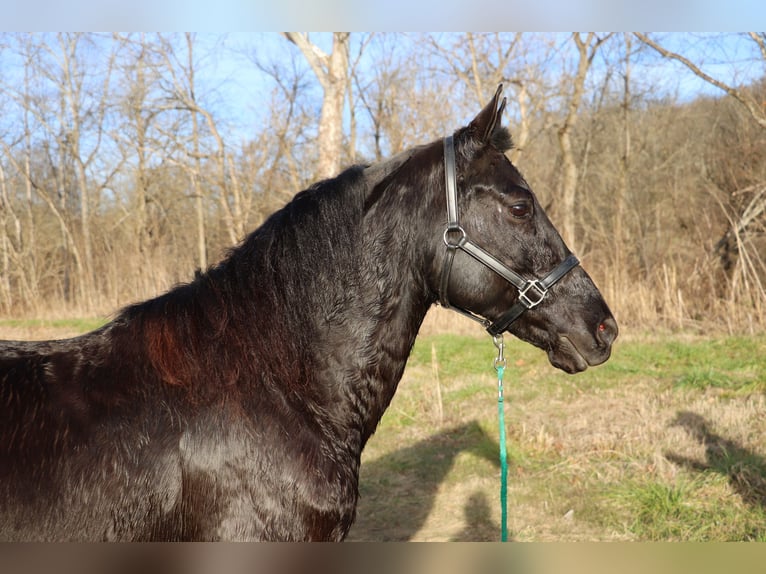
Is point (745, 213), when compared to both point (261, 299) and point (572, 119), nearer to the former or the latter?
point (572, 119)

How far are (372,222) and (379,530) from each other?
324 cm

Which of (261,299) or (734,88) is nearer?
(261,299)

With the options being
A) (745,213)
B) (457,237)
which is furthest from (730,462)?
(745,213)

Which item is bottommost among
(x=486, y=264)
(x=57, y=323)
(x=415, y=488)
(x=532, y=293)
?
(x=415, y=488)

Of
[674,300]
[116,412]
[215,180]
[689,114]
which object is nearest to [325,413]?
[116,412]

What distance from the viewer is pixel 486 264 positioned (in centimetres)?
228

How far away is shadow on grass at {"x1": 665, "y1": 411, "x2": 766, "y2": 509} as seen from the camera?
173 inches

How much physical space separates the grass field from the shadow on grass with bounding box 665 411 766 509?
0.01m

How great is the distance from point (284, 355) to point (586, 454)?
167 inches

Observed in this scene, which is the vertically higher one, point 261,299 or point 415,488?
point 261,299

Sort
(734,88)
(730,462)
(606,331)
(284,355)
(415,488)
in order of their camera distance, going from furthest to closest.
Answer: (734,88) → (415,488) → (730,462) → (606,331) → (284,355)

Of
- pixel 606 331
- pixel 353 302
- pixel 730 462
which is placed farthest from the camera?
pixel 730 462

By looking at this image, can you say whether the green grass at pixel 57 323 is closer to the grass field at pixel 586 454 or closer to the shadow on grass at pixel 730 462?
the grass field at pixel 586 454

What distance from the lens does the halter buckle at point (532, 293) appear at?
2311mm
